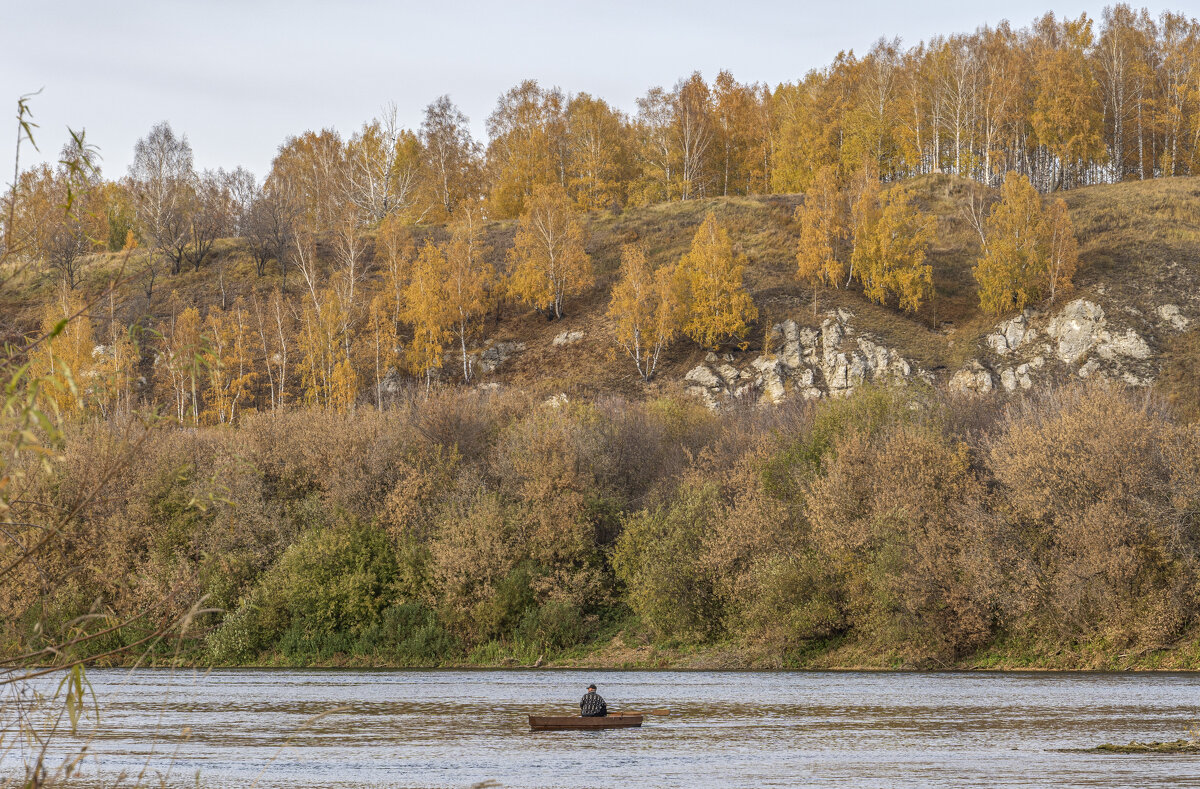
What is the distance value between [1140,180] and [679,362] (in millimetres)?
70879

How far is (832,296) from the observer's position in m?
106

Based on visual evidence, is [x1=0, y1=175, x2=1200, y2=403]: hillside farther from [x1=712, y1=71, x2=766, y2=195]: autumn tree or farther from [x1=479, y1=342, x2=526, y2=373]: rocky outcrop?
[x1=712, y1=71, x2=766, y2=195]: autumn tree

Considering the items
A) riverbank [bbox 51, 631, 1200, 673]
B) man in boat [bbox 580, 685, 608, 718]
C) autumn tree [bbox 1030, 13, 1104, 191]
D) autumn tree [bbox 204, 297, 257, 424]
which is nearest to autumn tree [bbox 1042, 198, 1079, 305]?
autumn tree [bbox 1030, 13, 1104, 191]

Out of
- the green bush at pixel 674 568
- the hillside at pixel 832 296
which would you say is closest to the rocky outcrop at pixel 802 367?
the hillside at pixel 832 296

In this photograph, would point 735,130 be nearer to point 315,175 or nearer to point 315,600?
point 315,175

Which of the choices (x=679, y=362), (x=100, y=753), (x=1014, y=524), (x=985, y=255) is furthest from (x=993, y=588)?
(x=985, y=255)

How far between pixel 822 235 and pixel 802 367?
2018 centimetres

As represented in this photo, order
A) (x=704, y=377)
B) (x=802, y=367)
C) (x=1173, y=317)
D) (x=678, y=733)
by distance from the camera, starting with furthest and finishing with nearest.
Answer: (x=704, y=377)
(x=1173, y=317)
(x=802, y=367)
(x=678, y=733)

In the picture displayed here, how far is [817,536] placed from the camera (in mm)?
56469

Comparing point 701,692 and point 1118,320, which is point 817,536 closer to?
point 701,692

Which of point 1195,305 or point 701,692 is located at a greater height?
point 1195,305

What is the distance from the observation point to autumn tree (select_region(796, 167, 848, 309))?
354 ft

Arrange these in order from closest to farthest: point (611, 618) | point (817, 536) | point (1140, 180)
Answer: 1. point (817, 536)
2. point (611, 618)
3. point (1140, 180)

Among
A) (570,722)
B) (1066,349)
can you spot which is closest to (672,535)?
(570,722)
